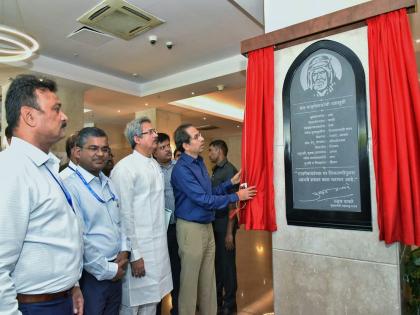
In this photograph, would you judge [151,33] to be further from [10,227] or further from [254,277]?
[10,227]

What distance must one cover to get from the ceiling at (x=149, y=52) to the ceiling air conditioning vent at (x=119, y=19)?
8 cm

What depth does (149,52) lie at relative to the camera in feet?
17.8

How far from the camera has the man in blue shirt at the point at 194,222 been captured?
2438 millimetres

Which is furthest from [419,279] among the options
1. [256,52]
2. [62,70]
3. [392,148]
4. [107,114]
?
[107,114]

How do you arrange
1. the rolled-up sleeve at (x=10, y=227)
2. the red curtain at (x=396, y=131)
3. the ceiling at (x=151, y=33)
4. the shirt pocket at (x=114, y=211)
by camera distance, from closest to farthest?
the rolled-up sleeve at (x=10, y=227), the red curtain at (x=396, y=131), the shirt pocket at (x=114, y=211), the ceiling at (x=151, y=33)

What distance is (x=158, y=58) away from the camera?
5.73m

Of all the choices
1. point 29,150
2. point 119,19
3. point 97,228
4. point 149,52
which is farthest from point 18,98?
point 149,52

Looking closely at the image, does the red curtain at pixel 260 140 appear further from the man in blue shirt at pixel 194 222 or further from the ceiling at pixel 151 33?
the ceiling at pixel 151 33

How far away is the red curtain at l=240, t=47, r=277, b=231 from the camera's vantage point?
2.17 metres

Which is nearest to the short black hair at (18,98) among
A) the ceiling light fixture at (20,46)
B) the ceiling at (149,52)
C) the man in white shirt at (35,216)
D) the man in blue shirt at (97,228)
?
the man in white shirt at (35,216)

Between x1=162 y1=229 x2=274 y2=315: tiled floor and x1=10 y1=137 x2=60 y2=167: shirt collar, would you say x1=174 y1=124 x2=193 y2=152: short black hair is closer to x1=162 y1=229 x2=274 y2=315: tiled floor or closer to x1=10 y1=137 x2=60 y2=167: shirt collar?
x1=10 y1=137 x2=60 y2=167: shirt collar

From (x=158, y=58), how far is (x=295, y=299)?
15.6 feet

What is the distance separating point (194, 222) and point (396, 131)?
150cm

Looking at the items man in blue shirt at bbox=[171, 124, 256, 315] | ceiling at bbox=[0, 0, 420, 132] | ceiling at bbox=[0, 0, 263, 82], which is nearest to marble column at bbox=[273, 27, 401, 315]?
man in blue shirt at bbox=[171, 124, 256, 315]
